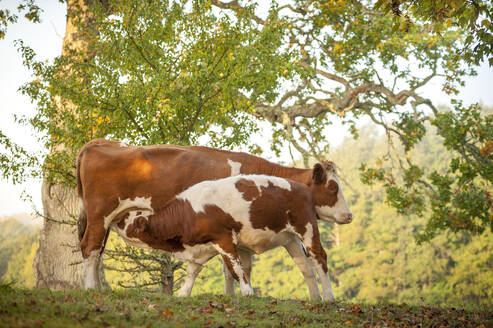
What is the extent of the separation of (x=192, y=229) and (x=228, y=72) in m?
4.83

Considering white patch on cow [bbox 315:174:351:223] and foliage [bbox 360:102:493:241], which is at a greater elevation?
foliage [bbox 360:102:493:241]

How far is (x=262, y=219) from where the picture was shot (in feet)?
24.2

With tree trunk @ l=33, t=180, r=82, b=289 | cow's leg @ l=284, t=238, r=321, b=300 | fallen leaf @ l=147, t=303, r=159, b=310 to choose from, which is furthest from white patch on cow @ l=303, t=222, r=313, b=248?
tree trunk @ l=33, t=180, r=82, b=289

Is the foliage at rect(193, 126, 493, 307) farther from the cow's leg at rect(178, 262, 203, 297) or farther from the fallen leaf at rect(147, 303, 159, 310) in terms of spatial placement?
the fallen leaf at rect(147, 303, 159, 310)

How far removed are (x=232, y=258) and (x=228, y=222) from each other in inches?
20.3

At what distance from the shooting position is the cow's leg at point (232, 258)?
7.18 meters

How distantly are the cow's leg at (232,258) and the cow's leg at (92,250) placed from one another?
190 cm

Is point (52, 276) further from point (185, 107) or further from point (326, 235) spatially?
point (326, 235)

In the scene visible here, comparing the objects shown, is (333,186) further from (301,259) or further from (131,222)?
(131,222)

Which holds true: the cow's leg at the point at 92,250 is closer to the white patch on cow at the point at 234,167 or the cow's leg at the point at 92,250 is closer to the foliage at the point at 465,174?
the white patch on cow at the point at 234,167

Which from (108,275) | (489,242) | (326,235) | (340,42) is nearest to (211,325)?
(340,42)

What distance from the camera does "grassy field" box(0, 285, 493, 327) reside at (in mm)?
4695

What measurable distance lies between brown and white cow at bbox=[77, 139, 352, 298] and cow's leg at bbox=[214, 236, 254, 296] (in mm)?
800

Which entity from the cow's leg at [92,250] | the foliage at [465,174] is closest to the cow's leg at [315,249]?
the cow's leg at [92,250]
